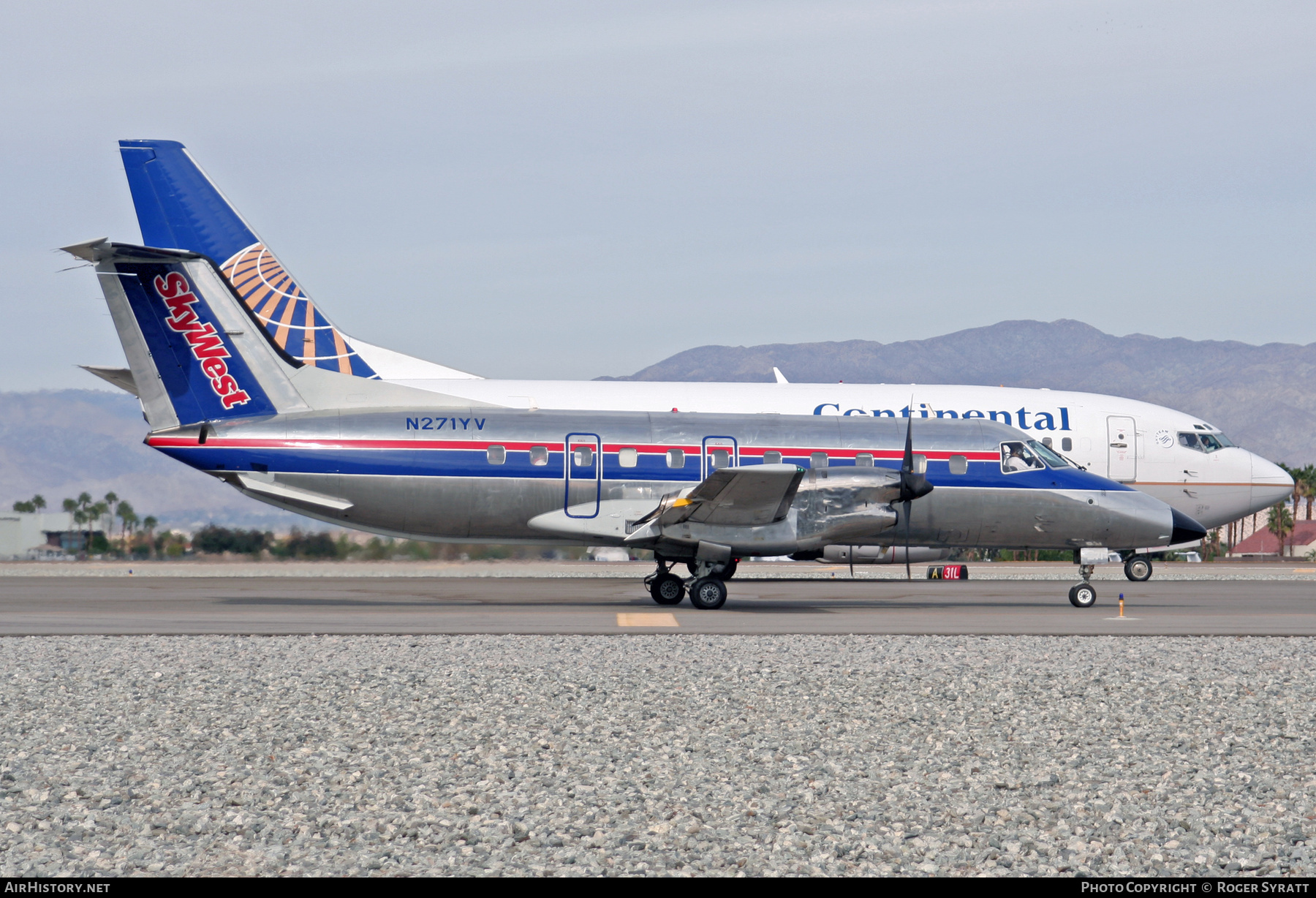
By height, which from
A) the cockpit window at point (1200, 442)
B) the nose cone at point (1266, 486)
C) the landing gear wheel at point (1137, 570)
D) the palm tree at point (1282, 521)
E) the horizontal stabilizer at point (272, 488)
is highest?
the cockpit window at point (1200, 442)

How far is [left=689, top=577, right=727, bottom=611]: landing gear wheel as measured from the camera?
19156 millimetres

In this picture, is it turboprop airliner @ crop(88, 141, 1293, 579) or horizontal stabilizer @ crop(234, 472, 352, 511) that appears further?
turboprop airliner @ crop(88, 141, 1293, 579)

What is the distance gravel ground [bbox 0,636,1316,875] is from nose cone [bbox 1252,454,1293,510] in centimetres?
1872

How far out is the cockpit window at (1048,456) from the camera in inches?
836

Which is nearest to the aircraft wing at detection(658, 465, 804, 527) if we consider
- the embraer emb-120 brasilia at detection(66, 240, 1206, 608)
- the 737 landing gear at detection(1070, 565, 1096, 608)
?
the embraer emb-120 brasilia at detection(66, 240, 1206, 608)

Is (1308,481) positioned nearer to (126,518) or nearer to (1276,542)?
(1276,542)

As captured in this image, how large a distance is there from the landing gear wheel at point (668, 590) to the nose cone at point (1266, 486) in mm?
17369

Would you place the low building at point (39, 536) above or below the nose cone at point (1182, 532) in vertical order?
below

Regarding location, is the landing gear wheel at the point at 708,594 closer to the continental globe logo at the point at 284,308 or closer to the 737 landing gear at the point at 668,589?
the 737 landing gear at the point at 668,589

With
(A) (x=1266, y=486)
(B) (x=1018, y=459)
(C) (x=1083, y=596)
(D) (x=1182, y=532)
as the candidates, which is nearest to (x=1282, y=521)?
(A) (x=1266, y=486)

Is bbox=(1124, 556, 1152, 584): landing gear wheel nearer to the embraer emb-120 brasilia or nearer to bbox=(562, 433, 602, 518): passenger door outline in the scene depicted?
the embraer emb-120 brasilia


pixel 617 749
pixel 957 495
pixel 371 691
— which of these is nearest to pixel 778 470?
pixel 957 495

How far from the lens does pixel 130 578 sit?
28297 millimetres

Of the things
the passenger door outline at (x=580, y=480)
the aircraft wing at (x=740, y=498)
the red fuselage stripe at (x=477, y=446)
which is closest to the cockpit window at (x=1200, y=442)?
the red fuselage stripe at (x=477, y=446)
